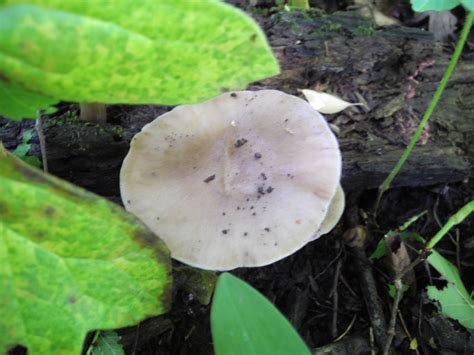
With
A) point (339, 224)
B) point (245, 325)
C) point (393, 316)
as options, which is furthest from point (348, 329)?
point (245, 325)

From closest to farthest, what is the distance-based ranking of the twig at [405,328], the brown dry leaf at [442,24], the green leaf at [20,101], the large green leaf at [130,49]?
the large green leaf at [130,49], the green leaf at [20,101], the twig at [405,328], the brown dry leaf at [442,24]

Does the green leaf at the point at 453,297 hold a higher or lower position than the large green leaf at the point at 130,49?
lower

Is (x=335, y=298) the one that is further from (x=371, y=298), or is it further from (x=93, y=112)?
(x=93, y=112)

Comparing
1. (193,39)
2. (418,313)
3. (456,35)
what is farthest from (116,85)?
(456,35)

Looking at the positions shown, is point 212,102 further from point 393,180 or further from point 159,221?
point 393,180

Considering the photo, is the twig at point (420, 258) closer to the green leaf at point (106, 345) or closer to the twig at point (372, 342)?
the twig at point (372, 342)

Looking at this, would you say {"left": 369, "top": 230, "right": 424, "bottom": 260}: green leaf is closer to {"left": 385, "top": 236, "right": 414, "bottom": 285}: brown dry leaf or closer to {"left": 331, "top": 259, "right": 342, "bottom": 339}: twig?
{"left": 385, "top": 236, "right": 414, "bottom": 285}: brown dry leaf

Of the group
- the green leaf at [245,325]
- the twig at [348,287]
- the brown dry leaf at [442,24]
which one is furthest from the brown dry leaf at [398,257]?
the brown dry leaf at [442,24]
